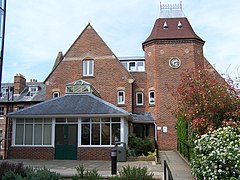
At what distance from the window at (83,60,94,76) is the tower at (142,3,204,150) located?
18.1 feet

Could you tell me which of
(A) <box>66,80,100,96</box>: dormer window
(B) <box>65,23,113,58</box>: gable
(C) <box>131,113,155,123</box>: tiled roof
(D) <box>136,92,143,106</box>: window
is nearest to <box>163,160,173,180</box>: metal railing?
(A) <box>66,80,100,96</box>: dormer window

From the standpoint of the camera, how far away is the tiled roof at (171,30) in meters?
28.3

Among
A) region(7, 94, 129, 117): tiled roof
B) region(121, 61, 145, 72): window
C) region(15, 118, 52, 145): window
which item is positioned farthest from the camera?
region(121, 61, 145, 72): window

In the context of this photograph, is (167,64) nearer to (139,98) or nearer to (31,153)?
(139,98)

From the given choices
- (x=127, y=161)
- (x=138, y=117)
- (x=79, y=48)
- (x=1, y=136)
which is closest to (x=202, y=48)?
(x=138, y=117)

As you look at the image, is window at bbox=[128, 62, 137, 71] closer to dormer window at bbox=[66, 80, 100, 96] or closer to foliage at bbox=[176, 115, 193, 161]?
dormer window at bbox=[66, 80, 100, 96]

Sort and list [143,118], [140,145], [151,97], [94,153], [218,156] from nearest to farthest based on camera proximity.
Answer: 1. [218,156]
2. [94,153]
3. [140,145]
4. [143,118]
5. [151,97]

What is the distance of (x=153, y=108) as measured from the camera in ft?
90.1

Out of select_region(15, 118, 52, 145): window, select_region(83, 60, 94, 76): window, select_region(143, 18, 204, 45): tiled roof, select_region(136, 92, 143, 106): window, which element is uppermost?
select_region(143, 18, 204, 45): tiled roof

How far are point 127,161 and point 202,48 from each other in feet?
50.8

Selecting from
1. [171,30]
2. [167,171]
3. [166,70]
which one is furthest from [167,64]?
[167,171]

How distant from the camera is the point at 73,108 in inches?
797

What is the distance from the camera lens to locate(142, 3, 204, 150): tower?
86.4 ft

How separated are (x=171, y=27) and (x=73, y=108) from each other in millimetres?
14903
